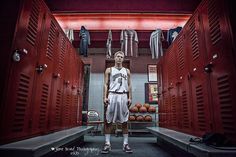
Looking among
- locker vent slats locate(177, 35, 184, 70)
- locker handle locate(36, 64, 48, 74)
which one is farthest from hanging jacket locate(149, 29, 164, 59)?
locker handle locate(36, 64, 48, 74)

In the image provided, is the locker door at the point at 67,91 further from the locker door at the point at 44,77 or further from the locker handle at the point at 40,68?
the locker handle at the point at 40,68

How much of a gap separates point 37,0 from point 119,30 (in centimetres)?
378

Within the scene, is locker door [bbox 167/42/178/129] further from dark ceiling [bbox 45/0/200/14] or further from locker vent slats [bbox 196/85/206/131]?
dark ceiling [bbox 45/0/200/14]

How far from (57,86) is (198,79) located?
1.83m

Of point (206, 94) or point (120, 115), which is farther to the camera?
point (120, 115)

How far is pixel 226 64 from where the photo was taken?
1429 millimetres

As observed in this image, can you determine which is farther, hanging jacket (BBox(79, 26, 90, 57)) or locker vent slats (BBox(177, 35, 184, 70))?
hanging jacket (BBox(79, 26, 90, 57))

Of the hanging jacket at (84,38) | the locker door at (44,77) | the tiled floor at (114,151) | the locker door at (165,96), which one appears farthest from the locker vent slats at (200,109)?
the hanging jacket at (84,38)

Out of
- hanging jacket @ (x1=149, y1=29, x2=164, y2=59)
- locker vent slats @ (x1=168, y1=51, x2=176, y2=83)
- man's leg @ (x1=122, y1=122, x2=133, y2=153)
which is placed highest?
hanging jacket @ (x1=149, y1=29, x2=164, y2=59)

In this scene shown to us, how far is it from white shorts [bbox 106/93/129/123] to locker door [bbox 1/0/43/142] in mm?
1057

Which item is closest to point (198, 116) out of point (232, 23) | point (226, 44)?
→ point (226, 44)

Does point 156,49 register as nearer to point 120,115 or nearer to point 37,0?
point 120,115

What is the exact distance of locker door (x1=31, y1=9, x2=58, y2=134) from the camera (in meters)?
1.80

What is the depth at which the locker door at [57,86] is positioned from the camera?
2.25 m
